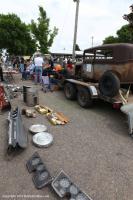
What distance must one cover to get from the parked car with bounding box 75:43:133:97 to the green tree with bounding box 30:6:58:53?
812 inches

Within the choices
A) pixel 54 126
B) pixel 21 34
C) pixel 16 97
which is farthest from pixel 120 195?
pixel 21 34

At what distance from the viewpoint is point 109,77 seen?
5926 mm

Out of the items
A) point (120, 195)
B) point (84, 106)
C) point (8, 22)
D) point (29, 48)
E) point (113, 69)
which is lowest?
point (120, 195)

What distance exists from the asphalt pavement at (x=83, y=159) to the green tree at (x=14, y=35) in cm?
2662

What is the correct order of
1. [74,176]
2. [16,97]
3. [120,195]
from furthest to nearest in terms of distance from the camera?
1. [16,97]
2. [74,176]
3. [120,195]

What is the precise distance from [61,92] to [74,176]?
6.58 m

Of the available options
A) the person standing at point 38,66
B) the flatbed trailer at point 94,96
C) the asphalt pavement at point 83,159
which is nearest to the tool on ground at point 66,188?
the asphalt pavement at point 83,159

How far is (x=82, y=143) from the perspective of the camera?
14.3ft

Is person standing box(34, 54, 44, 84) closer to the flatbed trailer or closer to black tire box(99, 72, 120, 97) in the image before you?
the flatbed trailer

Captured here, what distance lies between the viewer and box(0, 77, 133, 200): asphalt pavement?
2.95 metres

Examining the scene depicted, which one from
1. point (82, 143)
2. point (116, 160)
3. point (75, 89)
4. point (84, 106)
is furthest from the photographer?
point (75, 89)

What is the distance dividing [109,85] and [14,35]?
89.4 feet

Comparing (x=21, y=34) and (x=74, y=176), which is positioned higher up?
(x=21, y=34)

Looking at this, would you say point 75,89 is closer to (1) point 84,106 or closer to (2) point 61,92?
(1) point 84,106
